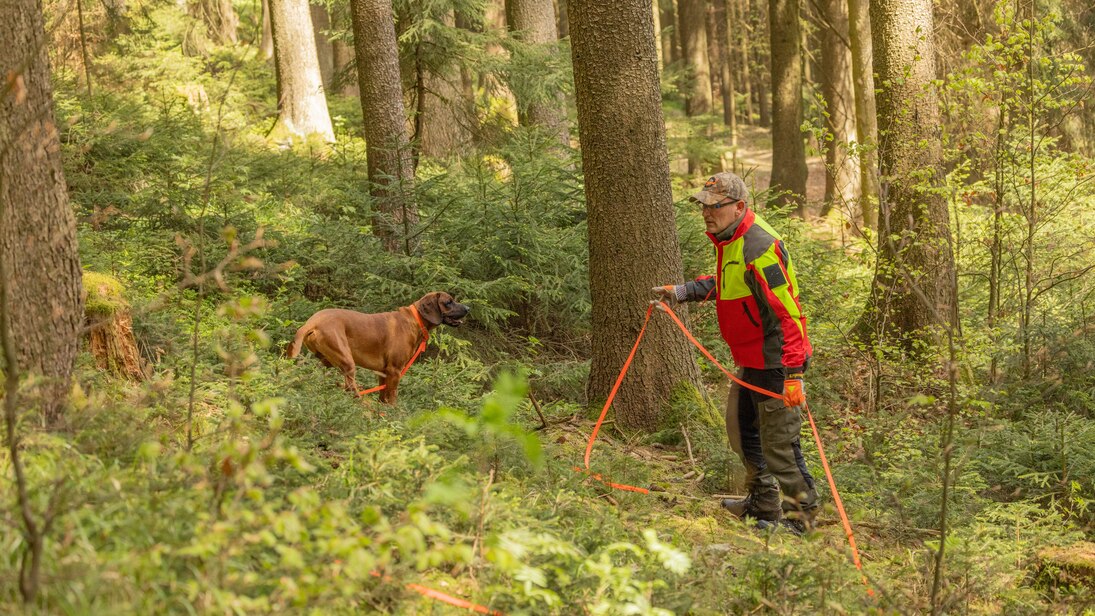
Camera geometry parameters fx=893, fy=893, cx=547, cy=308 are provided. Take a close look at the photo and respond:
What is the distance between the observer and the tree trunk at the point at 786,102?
18281 millimetres

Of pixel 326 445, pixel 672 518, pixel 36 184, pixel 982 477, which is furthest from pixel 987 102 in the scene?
pixel 36 184

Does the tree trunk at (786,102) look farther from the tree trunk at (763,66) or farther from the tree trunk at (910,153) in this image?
the tree trunk at (763,66)

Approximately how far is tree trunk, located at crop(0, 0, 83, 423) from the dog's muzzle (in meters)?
3.06

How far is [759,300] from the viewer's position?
5.77 meters

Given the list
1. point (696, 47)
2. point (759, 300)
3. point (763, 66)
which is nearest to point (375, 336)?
point (759, 300)

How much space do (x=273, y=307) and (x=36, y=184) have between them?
4385 millimetres

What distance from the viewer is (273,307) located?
29.7 feet

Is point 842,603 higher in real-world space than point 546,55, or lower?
lower

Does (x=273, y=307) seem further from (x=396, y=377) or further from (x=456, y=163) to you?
(x=456, y=163)

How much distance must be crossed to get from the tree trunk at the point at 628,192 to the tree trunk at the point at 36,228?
3.76 m

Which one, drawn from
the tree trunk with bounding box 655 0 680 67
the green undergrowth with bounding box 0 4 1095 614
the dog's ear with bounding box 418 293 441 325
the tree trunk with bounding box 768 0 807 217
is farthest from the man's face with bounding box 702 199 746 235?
the tree trunk with bounding box 655 0 680 67

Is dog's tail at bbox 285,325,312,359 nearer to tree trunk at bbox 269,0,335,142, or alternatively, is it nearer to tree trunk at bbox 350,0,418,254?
tree trunk at bbox 350,0,418,254

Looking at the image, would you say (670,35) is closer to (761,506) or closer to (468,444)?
(761,506)

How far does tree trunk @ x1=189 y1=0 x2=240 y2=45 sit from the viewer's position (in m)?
23.2
